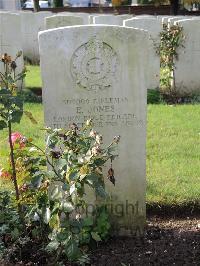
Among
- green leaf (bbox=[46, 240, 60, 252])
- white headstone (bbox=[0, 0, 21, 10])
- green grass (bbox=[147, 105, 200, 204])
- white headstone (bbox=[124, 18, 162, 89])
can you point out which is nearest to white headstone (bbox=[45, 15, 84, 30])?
white headstone (bbox=[124, 18, 162, 89])

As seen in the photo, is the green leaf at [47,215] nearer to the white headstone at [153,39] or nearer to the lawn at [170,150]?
the lawn at [170,150]

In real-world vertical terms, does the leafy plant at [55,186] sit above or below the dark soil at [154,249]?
above

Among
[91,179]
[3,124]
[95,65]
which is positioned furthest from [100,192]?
[95,65]

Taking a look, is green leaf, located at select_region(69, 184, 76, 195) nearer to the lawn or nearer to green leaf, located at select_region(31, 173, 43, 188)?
green leaf, located at select_region(31, 173, 43, 188)

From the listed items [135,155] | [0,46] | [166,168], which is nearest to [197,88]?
[0,46]

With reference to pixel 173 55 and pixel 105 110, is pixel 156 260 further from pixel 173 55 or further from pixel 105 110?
pixel 173 55

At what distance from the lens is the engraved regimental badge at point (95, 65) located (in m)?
3.30

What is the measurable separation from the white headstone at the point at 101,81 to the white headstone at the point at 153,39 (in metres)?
5.33

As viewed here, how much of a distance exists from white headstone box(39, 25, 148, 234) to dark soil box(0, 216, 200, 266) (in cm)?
52

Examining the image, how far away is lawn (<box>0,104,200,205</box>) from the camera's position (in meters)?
4.20

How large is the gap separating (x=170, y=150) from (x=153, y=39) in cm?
395

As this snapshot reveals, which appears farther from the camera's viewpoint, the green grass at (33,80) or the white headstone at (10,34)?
the green grass at (33,80)

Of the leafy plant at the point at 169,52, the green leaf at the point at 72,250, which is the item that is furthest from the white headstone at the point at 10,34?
the green leaf at the point at 72,250

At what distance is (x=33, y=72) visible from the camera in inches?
432
